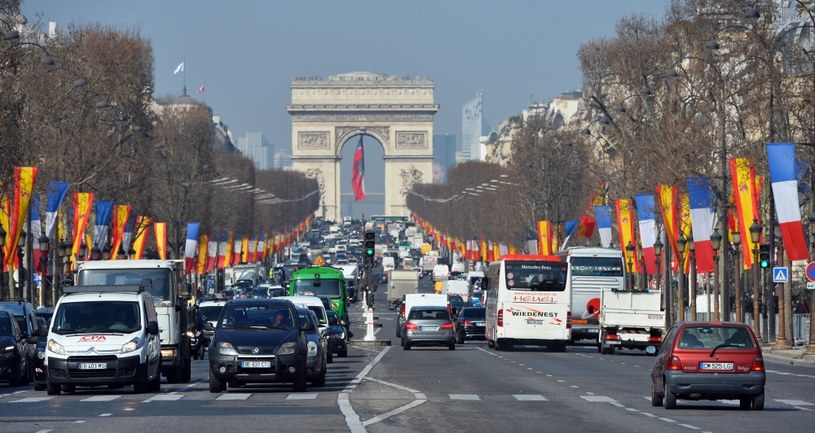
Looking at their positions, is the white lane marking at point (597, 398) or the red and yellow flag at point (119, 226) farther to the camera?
the red and yellow flag at point (119, 226)

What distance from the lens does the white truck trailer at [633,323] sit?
5697cm

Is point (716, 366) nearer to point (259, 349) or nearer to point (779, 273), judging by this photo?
point (259, 349)

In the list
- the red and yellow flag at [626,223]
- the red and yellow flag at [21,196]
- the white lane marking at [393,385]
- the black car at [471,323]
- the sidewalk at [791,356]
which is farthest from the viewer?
the red and yellow flag at [626,223]

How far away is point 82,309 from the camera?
105 feet

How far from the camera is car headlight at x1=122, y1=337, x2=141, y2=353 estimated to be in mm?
31250

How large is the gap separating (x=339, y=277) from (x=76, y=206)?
1248cm

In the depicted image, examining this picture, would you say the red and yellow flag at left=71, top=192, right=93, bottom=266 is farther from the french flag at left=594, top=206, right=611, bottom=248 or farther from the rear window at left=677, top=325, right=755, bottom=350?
the rear window at left=677, top=325, right=755, bottom=350

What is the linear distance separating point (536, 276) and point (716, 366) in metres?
31.0

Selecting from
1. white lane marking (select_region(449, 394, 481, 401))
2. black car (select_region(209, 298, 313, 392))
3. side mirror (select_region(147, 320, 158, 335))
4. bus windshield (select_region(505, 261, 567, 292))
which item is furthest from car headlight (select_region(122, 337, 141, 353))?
bus windshield (select_region(505, 261, 567, 292))

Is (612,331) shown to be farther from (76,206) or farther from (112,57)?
(112,57)

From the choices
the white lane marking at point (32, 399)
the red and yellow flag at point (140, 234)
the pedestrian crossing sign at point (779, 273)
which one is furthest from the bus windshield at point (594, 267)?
the white lane marking at point (32, 399)

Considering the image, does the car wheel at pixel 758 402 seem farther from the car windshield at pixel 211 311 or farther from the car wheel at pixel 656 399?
the car windshield at pixel 211 311

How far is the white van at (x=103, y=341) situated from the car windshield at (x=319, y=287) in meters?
42.7

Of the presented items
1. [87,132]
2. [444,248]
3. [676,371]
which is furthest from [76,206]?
[444,248]
